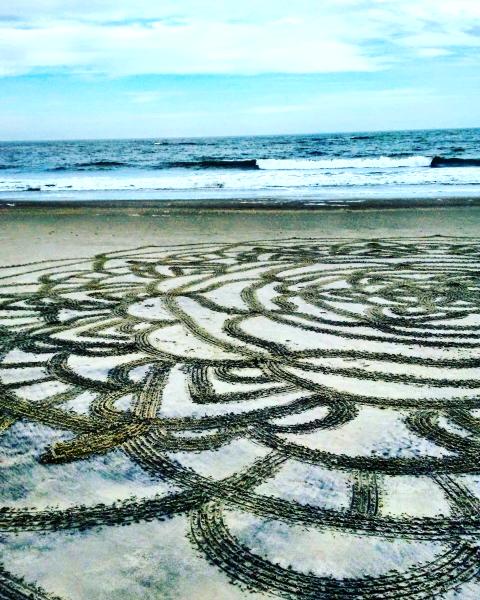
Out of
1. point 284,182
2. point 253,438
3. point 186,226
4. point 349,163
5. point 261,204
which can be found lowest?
point 253,438

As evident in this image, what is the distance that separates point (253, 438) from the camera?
8.55 ft

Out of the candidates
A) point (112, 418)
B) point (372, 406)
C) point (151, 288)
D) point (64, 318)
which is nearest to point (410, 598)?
point (372, 406)

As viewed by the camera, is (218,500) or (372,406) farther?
(372,406)

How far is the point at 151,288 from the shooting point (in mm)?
5551

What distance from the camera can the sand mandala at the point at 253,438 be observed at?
1.86 m

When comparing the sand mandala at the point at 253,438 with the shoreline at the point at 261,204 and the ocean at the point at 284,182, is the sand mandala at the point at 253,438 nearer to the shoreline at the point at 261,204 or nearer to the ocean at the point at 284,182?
the shoreline at the point at 261,204

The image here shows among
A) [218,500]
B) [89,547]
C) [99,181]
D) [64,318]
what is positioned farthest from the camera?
[99,181]

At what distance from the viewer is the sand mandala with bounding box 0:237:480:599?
186 cm

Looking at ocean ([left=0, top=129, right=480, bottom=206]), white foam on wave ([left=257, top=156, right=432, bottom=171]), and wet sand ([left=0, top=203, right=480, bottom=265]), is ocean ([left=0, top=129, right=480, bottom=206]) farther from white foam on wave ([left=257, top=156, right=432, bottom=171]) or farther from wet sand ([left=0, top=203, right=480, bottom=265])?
wet sand ([left=0, top=203, right=480, bottom=265])

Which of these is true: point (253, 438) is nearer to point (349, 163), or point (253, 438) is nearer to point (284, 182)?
point (284, 182)

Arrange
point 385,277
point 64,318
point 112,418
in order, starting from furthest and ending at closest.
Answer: point 385,277
point 64,318
point 112,418

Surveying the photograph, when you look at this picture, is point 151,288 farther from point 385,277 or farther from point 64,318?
point 385,277

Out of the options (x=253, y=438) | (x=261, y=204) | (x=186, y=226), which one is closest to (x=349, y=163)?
(x=261, y=204)

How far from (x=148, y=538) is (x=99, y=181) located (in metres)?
25.4
